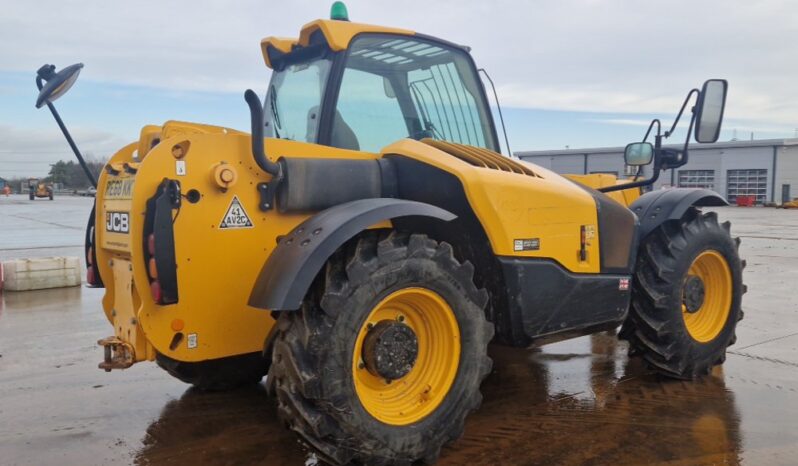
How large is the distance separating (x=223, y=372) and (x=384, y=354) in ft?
5.72

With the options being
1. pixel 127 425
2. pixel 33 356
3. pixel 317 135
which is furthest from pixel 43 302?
pixel 317 135

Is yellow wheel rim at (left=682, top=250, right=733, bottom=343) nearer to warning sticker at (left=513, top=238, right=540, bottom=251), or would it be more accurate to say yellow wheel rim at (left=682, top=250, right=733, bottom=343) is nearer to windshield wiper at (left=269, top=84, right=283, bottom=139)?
warning sticker at (left=513, top=238, right=540, bottom=251)

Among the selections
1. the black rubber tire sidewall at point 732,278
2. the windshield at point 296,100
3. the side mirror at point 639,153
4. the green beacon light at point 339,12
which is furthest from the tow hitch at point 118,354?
the side mirror at point 639,153

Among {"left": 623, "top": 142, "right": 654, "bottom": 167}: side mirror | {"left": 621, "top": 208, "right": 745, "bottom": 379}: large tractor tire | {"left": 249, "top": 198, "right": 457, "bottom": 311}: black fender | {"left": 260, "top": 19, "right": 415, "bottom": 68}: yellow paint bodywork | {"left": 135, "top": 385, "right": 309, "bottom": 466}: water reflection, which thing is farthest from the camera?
{"left": 623, "top": 142, "right": 654, "bottom": 167}: side mirror

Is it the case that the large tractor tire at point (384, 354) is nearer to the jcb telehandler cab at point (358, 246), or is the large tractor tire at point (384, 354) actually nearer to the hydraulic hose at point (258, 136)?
the jcb telehandler cab at point (358, 246)

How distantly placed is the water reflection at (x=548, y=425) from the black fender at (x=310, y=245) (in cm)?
105

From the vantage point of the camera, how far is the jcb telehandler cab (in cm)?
300

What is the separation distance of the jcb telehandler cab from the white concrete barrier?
5.75 m

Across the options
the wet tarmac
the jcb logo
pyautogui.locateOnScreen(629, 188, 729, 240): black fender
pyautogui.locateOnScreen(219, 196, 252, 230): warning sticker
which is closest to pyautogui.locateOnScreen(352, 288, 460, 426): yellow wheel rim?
the wet tarmac

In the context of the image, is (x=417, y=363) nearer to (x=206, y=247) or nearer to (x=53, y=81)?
(x=206, y=247)

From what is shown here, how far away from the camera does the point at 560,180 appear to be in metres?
4.22

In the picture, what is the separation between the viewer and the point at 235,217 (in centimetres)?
322

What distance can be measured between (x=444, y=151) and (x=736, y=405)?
103 inches

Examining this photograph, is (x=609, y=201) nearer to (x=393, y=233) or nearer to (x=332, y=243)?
(x=393, y=233)
